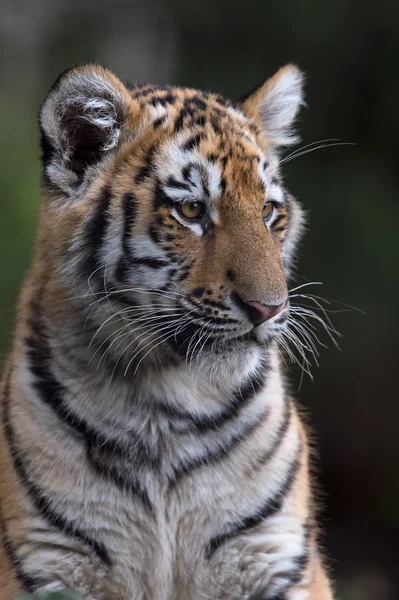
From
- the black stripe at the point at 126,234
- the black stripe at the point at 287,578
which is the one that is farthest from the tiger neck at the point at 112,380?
the black stripe at the point at 287,578

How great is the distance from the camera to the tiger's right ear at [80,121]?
3.03 m

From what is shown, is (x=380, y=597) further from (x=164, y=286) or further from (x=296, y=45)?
(x=164, y=286)

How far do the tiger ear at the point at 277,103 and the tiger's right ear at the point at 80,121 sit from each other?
564 millimetres

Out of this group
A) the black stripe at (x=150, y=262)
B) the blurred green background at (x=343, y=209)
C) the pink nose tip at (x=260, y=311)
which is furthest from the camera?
the blurred green background at (x=343, y=209)

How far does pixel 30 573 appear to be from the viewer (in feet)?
9.91

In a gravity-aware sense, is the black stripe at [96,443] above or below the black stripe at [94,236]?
below

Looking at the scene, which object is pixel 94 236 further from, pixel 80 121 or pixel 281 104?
pixel 281 104

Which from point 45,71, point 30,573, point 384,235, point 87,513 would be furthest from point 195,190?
point 45,71

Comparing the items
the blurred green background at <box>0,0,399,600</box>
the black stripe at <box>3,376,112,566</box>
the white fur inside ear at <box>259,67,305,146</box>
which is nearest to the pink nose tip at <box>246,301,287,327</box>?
the black stripe at <box>3,376,112,566</box>

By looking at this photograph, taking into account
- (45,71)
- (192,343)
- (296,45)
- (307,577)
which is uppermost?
(45,71)

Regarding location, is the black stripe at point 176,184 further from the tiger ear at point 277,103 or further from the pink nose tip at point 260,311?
the tiger ear at point 277,103

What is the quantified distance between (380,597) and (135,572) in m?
3.67

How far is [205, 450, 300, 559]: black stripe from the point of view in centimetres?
314

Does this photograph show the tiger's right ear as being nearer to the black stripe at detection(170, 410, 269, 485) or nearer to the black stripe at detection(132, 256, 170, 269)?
the black stripe at detection(132, 256, 170, 269)
